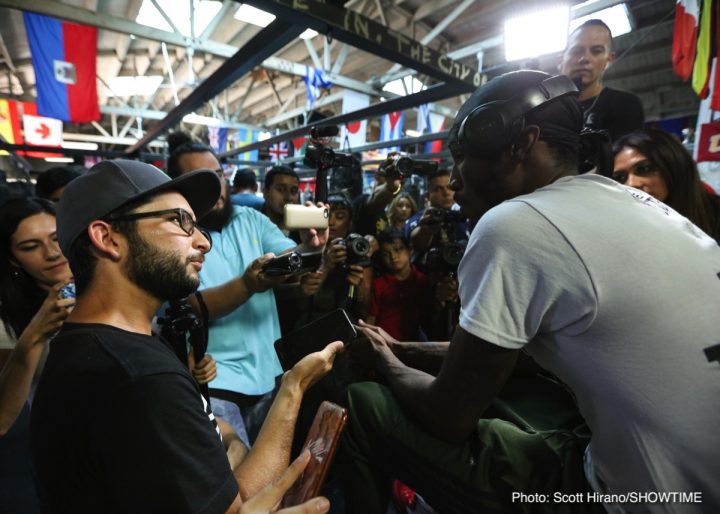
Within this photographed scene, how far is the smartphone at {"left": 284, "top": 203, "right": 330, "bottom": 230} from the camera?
1.71 m

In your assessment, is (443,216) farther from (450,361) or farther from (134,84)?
(134,84)

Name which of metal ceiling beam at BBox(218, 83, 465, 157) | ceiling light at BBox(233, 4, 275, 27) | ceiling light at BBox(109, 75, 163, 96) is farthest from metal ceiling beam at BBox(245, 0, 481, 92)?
ceiling light at BBox(109, 75, 163, 96)

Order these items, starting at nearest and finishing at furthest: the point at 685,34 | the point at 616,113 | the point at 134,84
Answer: the point at 616,113 → the point at 685,34 → the point at 134,84

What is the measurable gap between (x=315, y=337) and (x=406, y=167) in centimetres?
150

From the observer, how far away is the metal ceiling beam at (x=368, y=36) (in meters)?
1.90

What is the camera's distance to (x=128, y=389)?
2.53ft

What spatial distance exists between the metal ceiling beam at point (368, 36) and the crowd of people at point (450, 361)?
1183mm

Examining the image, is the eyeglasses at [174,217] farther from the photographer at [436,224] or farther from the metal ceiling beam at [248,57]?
the metal ceiling beam at [248,57]

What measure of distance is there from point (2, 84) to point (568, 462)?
12.7 m

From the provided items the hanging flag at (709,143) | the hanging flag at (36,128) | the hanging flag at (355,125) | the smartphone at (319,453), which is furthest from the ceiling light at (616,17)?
the hanging flag at (36,128)

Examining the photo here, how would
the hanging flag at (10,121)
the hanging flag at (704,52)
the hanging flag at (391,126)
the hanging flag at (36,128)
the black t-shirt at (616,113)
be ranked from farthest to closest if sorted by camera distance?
the hanging flag at (36,128) < the hanging flag at (10,121) < the hanging flag at (391,126) < the hanging flag at (704,52) < the black t-shirt at (616,113)

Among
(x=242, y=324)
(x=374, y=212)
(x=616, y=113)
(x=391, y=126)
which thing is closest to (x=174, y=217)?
(x=242, y=324)

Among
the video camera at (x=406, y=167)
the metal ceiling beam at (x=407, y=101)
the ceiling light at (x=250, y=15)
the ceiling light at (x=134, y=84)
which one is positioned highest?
the ceiling light at (x=250, y=15)

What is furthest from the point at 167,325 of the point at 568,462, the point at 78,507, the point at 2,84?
the point at 2,84
